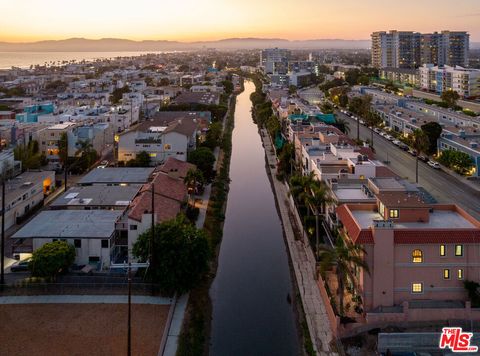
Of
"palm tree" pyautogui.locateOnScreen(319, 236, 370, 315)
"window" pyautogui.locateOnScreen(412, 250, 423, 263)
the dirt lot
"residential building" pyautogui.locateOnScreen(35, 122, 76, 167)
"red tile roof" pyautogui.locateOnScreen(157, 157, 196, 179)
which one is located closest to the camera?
the dirt lot

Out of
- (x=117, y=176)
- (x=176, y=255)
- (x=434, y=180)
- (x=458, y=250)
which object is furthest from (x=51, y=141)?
(x=458, y=250)

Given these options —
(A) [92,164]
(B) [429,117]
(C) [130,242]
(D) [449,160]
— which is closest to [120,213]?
(C) [130,242]

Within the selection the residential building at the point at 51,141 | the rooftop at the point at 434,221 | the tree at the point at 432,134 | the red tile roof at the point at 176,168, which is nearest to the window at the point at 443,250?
the rooftop at the point at 434,221

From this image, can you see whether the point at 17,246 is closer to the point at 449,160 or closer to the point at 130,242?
the point at 130,242

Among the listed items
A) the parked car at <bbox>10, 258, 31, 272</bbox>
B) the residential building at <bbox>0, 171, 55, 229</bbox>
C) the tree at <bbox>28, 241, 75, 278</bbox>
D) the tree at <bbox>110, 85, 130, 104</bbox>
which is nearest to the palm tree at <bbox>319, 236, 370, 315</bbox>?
the tree at <bbox>28, 241, 75, 278</bbox>

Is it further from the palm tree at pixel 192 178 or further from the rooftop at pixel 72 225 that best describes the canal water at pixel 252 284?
the rooftop at pixel 72 225

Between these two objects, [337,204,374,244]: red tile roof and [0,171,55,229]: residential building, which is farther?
[0,171,55,229]: residential building

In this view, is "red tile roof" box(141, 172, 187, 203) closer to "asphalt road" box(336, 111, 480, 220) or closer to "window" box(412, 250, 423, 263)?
"window" box(412, 250, 423, 263)
